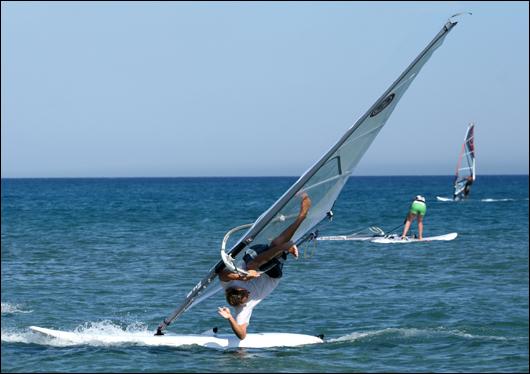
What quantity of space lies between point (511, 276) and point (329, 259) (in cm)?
554

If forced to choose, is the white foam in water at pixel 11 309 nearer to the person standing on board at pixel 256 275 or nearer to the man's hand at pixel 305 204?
the person standing on board at pixel 256 275

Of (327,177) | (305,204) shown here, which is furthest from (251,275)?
(327,177)

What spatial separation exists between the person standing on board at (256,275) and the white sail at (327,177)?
0.15 meters

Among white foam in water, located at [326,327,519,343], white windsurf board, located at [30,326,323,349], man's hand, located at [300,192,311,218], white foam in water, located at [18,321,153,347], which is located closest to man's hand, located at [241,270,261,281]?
man's hand, located at [300,192,311,218]

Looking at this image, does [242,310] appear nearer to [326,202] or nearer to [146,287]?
[326,202]

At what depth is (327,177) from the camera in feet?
39.5

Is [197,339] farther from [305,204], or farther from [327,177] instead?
[327,177]

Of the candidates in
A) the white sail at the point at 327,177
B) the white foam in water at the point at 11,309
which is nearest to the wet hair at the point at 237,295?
the white sail at the point at 327,177

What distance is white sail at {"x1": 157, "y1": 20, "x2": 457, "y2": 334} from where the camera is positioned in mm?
11242

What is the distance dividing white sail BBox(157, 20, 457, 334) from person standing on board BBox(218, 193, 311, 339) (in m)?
0.15

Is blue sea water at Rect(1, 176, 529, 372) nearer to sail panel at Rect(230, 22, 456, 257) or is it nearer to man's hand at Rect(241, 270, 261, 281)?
man's hand at Rect(241, 270, 261, 281)

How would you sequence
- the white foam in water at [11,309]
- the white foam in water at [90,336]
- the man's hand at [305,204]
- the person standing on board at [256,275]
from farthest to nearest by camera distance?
the white foam in water at [11,309]
the white foam in water at [90,336]
the person standing on board at [256,275]
the man's hand at [305,204]

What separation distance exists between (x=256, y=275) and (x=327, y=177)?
1.55m

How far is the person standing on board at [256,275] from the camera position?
39.0 ft
